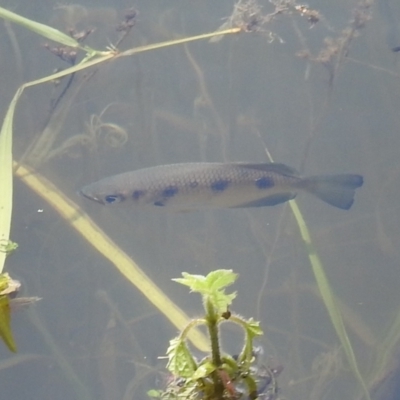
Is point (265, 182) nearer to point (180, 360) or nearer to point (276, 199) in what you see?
point (276, 199)

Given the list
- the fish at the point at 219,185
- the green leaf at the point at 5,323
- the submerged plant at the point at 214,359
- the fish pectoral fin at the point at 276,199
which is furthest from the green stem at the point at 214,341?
the fish pectoral fin at the point at 276,199

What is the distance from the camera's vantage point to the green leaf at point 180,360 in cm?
95

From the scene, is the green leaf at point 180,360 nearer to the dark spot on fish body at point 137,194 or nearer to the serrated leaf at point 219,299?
the serrated leaf at point 219,299

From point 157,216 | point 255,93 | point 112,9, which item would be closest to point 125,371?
point 157,216

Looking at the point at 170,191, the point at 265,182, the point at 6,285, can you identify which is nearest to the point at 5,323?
the point at 6,285

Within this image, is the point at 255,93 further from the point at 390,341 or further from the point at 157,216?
the point at 390,341

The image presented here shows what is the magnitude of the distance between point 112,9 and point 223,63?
1.03 m

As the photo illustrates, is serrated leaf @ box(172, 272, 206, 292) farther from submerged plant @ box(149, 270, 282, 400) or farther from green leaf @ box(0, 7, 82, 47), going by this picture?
green leaf @ box(0, 7, 82, 47)

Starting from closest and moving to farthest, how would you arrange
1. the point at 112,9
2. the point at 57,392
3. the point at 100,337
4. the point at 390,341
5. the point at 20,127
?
the point at 390,341 → the point at 57,392 → the point at 100,337 → the point at 20,127 → the point at 112,9

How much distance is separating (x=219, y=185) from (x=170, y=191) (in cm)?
26

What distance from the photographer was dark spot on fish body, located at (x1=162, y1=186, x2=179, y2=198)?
3.02 meters

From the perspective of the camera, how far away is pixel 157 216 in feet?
15.0

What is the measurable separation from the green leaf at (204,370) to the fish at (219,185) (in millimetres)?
2079

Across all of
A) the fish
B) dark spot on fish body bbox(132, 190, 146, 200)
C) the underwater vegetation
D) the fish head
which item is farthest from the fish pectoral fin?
the fish head
